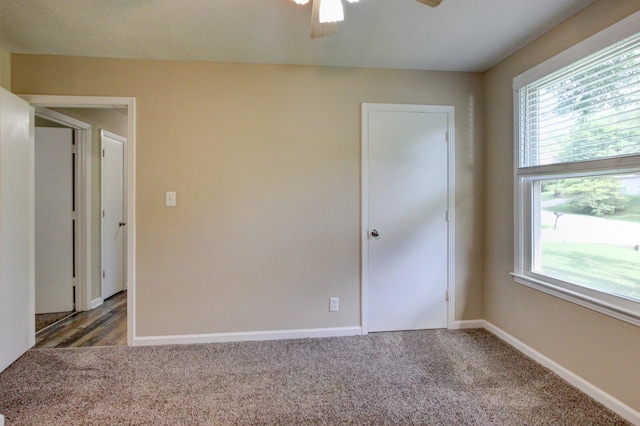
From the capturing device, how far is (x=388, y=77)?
2.70 meters

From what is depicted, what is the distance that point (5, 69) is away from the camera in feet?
7.77

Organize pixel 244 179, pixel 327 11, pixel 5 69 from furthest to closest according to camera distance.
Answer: pixel 244 179 → pixel 5 69 → pixel 327 11

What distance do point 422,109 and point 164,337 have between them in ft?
9.72

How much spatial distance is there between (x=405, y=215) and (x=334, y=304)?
101 centimetres

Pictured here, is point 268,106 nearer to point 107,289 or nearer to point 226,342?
point 226,342

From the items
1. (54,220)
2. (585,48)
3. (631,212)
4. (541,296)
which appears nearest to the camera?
(631,212)

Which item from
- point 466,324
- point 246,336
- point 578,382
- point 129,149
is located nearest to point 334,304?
point 246,336

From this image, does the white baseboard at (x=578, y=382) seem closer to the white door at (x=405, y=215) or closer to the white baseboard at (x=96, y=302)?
the white door at (x=405, y=215)

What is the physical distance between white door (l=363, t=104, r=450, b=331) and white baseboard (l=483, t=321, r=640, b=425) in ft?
1.98

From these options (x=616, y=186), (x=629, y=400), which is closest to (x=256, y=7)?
(x=616, y=186)

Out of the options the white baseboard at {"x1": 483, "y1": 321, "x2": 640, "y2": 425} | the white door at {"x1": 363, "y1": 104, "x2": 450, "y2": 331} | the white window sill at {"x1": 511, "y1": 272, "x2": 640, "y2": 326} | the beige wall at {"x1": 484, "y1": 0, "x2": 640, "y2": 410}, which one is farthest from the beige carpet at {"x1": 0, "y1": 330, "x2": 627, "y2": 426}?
the white window sill at {"x1": 511, "y1": 272, "x2": 640, "y2": 326}

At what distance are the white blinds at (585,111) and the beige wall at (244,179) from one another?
29.6 inches

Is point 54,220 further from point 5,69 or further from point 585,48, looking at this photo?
point 585,48

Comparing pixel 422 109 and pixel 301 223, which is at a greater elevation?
pixel 422 109
